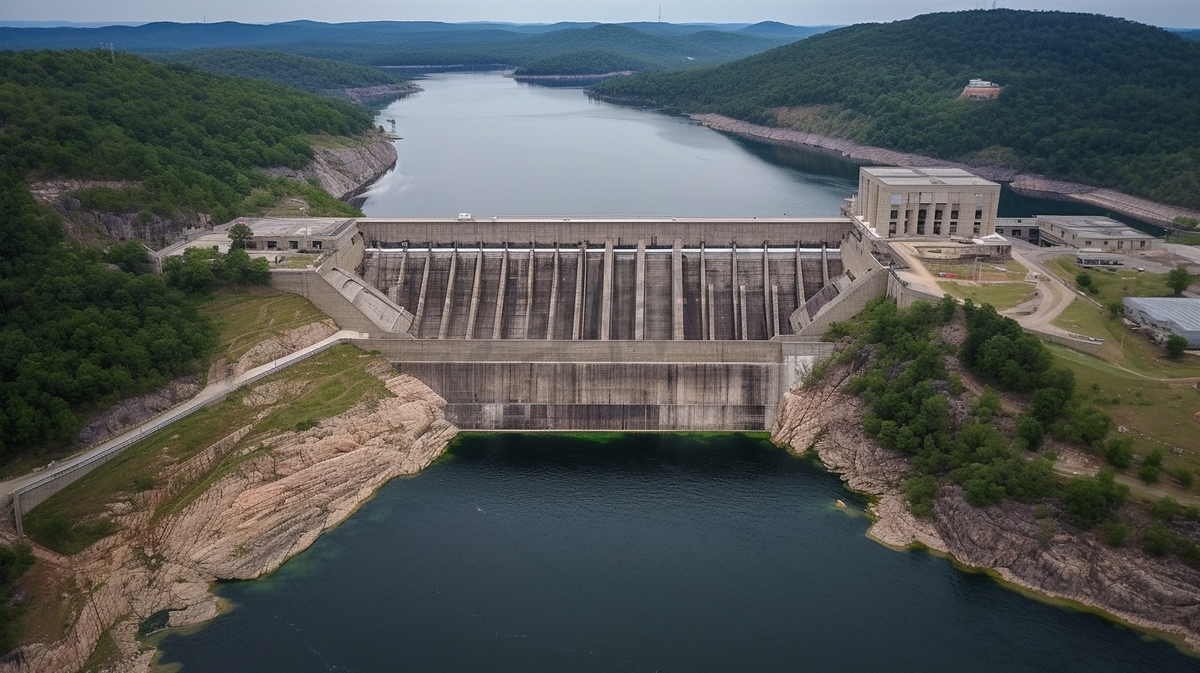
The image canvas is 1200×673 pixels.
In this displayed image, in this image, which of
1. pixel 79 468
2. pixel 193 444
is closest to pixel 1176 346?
pixel 193 444

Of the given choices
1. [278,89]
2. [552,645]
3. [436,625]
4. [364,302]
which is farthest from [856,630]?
[278,89]

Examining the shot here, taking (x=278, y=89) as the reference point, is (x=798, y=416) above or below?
below

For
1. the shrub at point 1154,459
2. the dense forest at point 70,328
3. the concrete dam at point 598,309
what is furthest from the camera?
the concrete dam at point 598,309

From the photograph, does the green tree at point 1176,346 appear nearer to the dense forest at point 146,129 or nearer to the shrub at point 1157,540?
the shrub at point 1157,540

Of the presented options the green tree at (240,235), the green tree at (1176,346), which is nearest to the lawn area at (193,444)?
the green tree at (240,235)

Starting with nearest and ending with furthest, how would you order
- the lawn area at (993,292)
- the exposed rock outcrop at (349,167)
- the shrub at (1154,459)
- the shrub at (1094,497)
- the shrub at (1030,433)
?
the shrub at (1094,497) < the shrub at (1154,459) < the shrub at (1030,433) < the lawn area at (993,292) < the exposed rock outcrop at (349,167)

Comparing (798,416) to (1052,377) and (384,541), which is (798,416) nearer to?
(1052,377)

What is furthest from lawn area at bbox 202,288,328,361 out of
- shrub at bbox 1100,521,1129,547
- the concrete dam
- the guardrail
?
shrub at bbox 1100,521,1129,547
